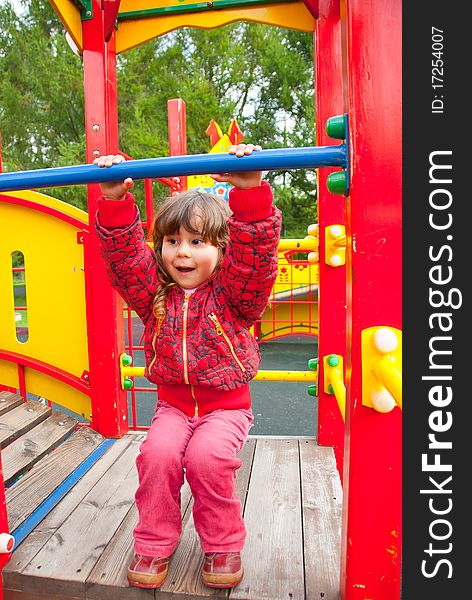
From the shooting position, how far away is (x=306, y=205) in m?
12.2

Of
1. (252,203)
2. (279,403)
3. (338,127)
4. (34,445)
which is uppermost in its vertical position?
(338,127)

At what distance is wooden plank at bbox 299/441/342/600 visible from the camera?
119cm

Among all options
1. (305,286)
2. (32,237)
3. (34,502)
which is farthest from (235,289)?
(305,286)

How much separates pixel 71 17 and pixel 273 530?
2.10 metres

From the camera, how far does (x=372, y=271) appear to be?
2.94ft

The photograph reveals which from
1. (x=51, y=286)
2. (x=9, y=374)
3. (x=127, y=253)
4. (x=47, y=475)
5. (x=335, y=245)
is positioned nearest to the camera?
(x=127, y=253)

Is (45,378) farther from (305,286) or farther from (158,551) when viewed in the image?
(305,286)

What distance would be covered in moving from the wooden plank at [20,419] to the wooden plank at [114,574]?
2.88 feet

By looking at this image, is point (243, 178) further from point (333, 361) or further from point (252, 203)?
point (333, 361)

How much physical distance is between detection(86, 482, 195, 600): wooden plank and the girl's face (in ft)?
2.38

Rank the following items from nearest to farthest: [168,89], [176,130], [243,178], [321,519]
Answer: [243,178], [321,519], [176,130], [168,89]

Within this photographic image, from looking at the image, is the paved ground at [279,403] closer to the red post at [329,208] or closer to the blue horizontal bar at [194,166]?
the red post at [329,208]

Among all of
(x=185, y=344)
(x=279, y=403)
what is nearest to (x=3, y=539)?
(x=185, y=344)

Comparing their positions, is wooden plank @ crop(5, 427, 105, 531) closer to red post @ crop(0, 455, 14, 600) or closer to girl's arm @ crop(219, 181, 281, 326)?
red post @ crop(0, 455, 14, 600)
